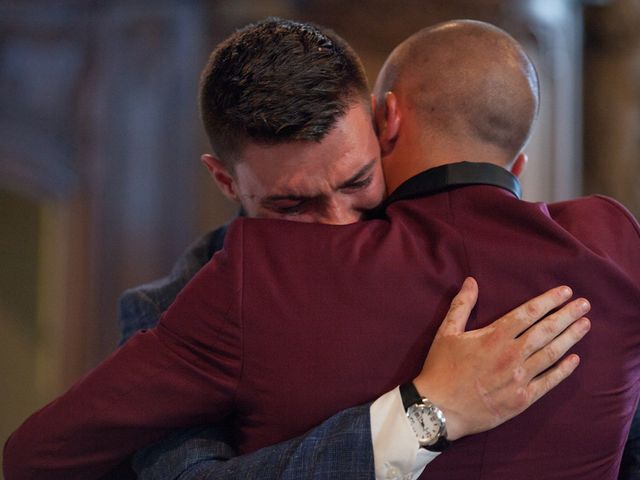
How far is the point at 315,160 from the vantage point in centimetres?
133

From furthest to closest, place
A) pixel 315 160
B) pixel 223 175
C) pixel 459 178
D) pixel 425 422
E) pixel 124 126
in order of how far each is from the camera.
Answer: pixel 124 126, pixel 223 175, pixel 315 160, pixel 459 178, pixel 425 422

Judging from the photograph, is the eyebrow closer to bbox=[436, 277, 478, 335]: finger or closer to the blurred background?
bbox=[436, 277, 478, 335]: finger

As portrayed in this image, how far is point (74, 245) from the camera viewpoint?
3955 millimetres

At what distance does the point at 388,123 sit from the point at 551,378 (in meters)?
0.50

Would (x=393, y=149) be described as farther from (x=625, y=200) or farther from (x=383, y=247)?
(x=625, y=200)

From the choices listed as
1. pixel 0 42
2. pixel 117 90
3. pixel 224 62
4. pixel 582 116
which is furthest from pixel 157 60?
pixel 224 62

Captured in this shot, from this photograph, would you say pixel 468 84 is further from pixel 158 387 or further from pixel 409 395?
pixel 158 387

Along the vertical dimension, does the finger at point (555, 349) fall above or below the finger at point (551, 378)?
above

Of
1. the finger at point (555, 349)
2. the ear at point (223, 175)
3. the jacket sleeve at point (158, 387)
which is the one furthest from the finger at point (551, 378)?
the ear at point (223, 175)

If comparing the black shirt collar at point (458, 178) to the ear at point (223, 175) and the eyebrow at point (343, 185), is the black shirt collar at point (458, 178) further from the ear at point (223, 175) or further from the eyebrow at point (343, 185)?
the ear at point (223, 175)

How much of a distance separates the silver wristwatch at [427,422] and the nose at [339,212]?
1.18 feet

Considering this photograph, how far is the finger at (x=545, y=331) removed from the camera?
3.63 ft

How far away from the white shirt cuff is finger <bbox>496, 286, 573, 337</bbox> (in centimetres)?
16

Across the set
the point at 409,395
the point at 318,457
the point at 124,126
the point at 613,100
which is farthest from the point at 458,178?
the point at 613,100
